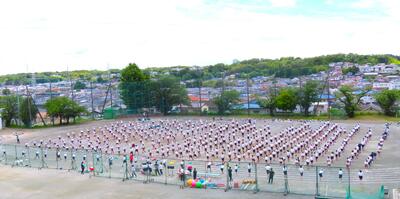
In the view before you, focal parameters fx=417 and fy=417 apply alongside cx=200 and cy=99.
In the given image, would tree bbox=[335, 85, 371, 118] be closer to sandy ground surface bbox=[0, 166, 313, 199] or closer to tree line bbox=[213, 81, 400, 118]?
tree line bbox=[213, 81, 400, 118]

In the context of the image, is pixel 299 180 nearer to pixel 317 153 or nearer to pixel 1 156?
pixel 317 153

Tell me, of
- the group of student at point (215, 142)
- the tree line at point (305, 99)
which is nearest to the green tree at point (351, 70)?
the tree line at point (305, 99)

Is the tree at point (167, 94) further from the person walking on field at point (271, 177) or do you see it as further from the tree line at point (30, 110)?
the person walking on field at point (271, 177)

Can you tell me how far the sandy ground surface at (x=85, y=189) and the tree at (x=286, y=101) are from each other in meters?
28.0

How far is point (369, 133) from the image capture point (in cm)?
3125

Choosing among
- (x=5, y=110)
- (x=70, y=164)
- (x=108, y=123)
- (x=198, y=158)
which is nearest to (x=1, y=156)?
(x=70, y=164)

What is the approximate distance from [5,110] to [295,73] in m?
41.7

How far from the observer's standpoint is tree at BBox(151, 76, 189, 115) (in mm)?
52156

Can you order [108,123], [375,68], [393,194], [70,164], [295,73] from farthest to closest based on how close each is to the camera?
[375,68] < [295,73] < [108,123] < [70,164] < [393,194]

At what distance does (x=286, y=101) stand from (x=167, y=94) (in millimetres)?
15127

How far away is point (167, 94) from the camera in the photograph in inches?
2058

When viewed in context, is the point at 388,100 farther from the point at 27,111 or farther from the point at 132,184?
the point at 27,111

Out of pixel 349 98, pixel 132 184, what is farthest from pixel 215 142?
pixel 349 98

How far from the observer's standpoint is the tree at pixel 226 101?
50156mm
